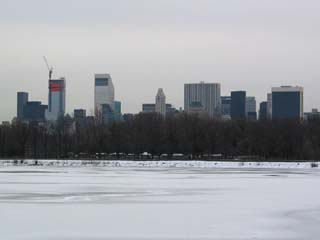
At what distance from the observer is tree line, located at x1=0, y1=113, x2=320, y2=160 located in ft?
309

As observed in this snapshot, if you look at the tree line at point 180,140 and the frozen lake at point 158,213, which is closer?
the frozen lake at point 158,213

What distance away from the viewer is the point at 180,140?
100 m

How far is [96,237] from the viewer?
50.6ft

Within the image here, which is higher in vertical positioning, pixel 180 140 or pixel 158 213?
pixel 180 140

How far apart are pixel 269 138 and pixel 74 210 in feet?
247

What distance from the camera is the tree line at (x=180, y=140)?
94.1m

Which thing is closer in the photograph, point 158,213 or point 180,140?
point 158,213

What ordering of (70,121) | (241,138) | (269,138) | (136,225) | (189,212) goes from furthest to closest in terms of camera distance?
1. (70,121)
2. (241,138)
3. (269,138)
4. (189,212)
5. (136,225)

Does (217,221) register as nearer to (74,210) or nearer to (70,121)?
(74,210)

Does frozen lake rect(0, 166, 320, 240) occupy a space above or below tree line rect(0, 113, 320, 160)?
below

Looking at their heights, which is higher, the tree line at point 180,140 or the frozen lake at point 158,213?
the tree line at point 180,140

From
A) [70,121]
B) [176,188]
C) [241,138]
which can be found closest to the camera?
[176,188]

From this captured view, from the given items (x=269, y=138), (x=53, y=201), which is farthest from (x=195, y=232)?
(x=269, y=138)

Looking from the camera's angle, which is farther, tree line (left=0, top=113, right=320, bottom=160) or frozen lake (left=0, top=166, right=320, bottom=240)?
tree line (left=0, top=113, right=320, bottom=160)
